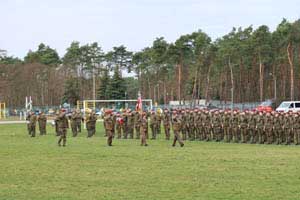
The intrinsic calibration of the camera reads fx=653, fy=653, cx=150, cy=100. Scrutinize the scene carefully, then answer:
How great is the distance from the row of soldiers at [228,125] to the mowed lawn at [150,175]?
19.5 ft

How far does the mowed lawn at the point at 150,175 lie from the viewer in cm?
1369

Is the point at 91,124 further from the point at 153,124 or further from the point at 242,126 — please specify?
the point at 242,126

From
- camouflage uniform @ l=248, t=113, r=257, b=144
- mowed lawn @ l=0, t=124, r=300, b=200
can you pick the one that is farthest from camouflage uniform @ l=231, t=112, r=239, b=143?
mowed lawn @ l=0, t=124, r=300, b=200

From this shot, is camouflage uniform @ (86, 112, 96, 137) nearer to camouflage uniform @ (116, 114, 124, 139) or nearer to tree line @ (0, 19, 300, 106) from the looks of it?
camouflage uniform @ (116, 114, 124, 139)

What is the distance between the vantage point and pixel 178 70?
95500mm

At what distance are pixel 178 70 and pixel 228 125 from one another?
62937 mm

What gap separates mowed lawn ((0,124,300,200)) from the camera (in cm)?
1369

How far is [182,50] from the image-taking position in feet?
311

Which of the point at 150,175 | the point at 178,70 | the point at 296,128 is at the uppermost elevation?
the point at 178,70

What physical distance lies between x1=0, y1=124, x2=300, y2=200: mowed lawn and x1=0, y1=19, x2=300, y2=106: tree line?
1929 inches

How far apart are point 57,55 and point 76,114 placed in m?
83.8

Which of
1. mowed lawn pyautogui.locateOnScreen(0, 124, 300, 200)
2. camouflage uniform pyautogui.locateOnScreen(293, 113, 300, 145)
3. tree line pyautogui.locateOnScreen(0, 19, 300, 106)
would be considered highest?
tree line pyautogui.locateOnScreen(0, 19, 300, 106)

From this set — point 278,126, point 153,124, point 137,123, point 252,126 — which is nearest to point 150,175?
point 278,126

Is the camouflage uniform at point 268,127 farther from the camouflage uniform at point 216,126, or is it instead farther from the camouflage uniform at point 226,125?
the camouflage uniform at point 216,126
